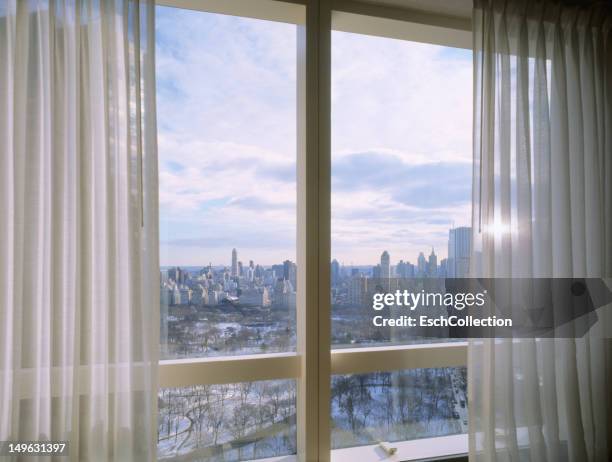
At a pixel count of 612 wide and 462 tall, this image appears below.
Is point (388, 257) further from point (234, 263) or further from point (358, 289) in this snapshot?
point (234, 263)

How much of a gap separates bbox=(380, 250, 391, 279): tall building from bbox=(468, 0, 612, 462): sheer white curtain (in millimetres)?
340

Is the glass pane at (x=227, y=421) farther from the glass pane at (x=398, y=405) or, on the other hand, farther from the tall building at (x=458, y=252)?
the tall building at (x=458, y=252)

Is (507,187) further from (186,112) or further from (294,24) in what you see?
(186,112)

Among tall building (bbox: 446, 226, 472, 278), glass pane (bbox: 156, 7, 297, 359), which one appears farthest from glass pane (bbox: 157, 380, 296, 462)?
tall building (bbox: 446, 226, 472, 278)

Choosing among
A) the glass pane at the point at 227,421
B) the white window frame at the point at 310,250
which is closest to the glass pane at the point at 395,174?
the white window frame at the point at 310,250

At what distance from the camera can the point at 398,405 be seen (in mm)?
1852

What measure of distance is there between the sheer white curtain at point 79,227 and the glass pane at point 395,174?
2.45ft

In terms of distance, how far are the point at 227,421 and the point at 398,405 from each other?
71cm

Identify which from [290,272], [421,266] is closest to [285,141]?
[290,272]

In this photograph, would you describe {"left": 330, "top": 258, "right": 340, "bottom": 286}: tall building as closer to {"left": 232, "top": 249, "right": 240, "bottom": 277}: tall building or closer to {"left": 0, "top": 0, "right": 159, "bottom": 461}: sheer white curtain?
{"left": 232, "top": 249, "right": 240, "bottom": 277}: tall building

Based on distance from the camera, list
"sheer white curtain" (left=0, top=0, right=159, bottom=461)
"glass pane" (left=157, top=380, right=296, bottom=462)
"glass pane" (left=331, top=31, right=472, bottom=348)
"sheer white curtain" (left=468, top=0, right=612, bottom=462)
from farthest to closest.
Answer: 1. "glass pane" (left=331, top=31, right=472, bottom=348)
2. "sheer white curtain" (left=468, top=0, right=612, bottom=462)
3. "glass pane" (left=157, top=380, right=296, bottom=462)
4. "sheer white curtain" (left=0, top=0, right=159, bottom=461)

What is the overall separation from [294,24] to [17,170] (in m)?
1.12

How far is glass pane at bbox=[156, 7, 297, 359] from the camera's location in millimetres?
1632

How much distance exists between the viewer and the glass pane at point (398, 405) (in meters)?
1.79
